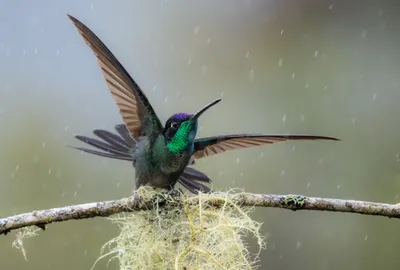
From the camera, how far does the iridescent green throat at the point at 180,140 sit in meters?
2.01

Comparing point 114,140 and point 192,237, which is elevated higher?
point 114,140

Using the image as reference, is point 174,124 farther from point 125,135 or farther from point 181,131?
point 125,135

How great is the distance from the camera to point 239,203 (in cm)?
169

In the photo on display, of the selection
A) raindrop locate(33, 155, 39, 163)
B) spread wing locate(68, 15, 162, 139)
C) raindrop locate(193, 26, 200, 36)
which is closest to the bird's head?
spread wing locate(68, 15, 162, 139)

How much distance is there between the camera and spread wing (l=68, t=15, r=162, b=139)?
203 cm

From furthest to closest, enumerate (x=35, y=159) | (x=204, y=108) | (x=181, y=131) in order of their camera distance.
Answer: (x=35, y=159), (x=181, y=131), (x=204, y=108)

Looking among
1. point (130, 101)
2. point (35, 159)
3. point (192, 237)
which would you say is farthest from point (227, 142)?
point (35, 159)

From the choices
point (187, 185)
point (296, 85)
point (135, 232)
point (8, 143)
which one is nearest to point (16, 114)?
point (8, 143)

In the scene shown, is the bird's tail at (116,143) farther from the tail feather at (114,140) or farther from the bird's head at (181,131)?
the bird's head at (181,131)

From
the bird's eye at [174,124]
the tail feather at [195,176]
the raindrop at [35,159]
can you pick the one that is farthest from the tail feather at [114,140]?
the raindrop at [35,159]

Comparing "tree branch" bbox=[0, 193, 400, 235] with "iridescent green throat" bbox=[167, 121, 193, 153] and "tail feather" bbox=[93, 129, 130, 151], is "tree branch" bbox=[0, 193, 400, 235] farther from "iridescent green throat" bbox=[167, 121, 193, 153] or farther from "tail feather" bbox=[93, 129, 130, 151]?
"tail feather" bbox=[93, 129, 130, 151]

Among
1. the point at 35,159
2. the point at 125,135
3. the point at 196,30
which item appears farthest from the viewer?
the point at 196,30

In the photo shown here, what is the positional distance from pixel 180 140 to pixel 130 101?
255 mm

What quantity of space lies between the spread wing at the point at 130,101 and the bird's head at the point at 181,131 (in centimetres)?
11
